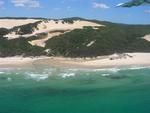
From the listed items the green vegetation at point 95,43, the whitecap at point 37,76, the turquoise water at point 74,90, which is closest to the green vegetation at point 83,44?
the green vegetation at point 95,43

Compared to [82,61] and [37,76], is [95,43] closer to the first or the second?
[82,61]

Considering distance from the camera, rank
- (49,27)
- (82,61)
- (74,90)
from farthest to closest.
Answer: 1. (49,27)
2. (82,61)
3. (74,90)

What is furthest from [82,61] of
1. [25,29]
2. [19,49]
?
[25,29]

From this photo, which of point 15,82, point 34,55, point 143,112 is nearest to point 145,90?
point 143,112

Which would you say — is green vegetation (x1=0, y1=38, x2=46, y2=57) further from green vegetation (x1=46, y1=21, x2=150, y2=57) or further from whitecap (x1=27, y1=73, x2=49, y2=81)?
whitecap (x1=27, y1=73, x2=49, y2=81)

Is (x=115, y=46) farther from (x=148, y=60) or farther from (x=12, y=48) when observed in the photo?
(x=12, y=48)

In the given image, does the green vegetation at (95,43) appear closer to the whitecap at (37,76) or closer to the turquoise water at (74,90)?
the turquoise water at (74,90)

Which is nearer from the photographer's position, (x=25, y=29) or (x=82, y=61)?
(x=82, y=61)
